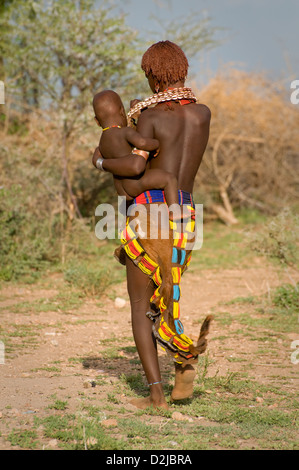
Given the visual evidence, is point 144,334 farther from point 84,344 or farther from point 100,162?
point 84,344

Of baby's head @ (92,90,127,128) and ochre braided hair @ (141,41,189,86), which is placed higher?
ochre braided hair @ (141,41,189,86)

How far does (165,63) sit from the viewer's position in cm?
322

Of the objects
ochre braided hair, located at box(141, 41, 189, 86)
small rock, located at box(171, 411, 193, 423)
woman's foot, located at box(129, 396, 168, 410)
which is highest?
ochre braided hair, located at box(141, 41, 189, 86)

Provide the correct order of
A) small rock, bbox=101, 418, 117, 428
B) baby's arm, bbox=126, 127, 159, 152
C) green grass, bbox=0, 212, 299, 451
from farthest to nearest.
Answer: baby's arm, bbox=126, 127, 159, 152 → small rock, bbox=101, 418, 117, 428 → green grass, bbox=0, 212, 299, 451

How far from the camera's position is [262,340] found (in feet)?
17.0

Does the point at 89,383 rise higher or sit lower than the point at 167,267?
lower

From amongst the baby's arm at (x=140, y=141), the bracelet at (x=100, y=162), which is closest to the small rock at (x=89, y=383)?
the bracelet at (x=100, y=162)

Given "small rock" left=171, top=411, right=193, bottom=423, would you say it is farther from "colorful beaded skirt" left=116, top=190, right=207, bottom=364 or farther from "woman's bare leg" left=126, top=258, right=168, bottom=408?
"colorful beaded skirt" left=116, top=190, right=207, bottom=364

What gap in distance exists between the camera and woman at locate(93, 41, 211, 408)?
127 inches

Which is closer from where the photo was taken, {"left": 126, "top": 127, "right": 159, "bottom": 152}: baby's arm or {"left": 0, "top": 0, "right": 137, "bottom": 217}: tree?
{"left": 126, "top": 127, "right": 159, "bottom": 152}: baby's arm

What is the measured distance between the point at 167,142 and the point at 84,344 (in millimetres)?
2347

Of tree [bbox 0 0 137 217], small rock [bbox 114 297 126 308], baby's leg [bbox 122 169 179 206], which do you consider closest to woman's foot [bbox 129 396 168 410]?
baby's leg [bbox 122 169 179 206]

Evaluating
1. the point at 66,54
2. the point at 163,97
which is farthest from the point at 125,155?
the point at 66,54
